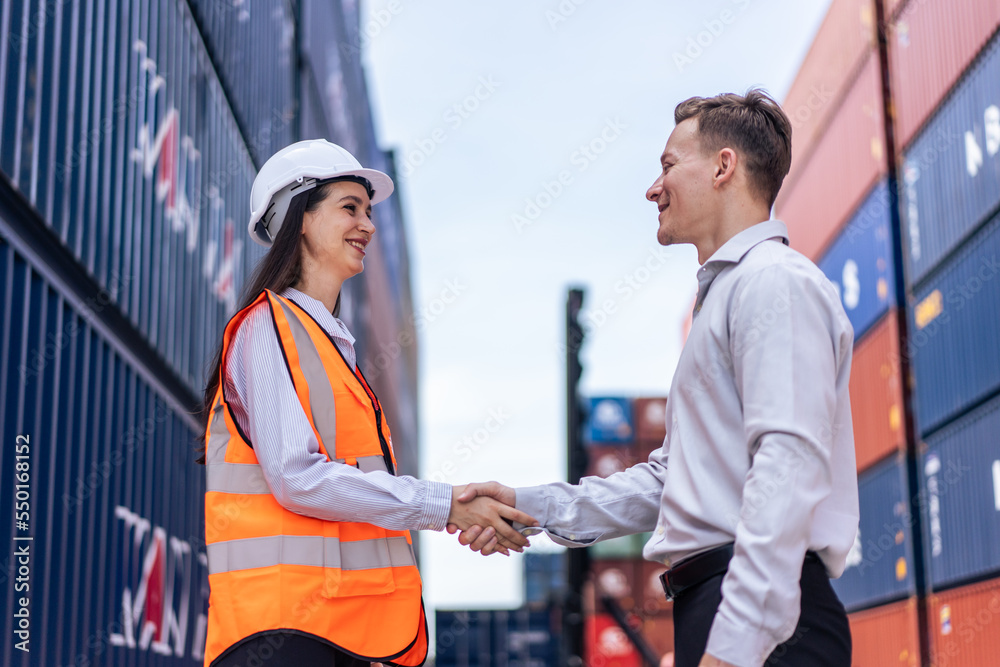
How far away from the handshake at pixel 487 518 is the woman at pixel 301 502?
0.16 meters

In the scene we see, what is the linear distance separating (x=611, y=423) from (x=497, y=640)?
26.8 feet

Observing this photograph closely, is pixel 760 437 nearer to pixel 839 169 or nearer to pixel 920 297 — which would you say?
pixel 920 297

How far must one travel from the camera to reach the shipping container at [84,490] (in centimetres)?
427

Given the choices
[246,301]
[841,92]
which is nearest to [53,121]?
[246,301]

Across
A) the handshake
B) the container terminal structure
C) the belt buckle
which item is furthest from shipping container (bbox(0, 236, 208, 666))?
the belt buckle

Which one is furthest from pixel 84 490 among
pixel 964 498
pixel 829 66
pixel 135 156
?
pixel 829 66

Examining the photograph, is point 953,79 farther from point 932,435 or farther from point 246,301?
point 246,301

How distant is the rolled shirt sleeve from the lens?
207 cm

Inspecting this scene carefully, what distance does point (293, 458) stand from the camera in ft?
8.63

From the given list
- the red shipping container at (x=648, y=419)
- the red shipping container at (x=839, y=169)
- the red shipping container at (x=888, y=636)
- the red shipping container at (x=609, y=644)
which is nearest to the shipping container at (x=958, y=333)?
the red shipping container at (x=888, y=636)

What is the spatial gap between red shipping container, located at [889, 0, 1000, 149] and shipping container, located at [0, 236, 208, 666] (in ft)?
34.3

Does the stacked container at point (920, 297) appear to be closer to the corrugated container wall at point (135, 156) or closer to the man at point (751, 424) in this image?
the corrugated container wall at point (135, 156)

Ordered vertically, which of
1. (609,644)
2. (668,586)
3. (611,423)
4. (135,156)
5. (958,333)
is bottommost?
(609,644)

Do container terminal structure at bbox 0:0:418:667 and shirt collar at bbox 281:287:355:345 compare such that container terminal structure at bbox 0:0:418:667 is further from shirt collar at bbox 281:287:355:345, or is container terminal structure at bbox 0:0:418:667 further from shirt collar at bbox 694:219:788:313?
shirt collar at bbox 694:219:788:313
